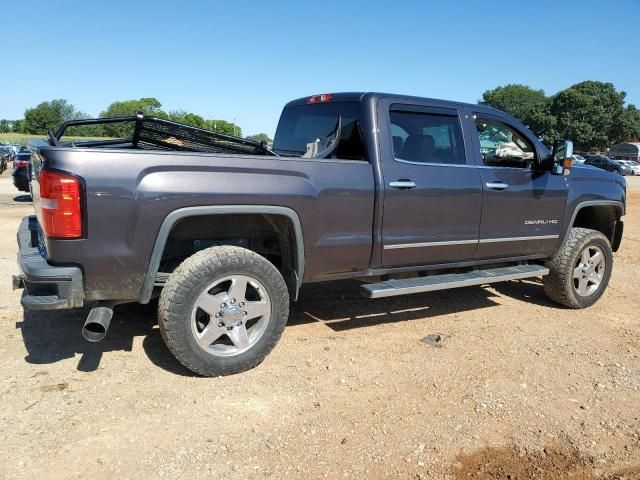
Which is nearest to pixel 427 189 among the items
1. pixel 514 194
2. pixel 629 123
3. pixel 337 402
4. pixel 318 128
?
pixel 514 194

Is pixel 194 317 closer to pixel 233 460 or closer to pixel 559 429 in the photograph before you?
pixel 233 460

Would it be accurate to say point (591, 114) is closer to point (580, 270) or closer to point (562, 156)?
point (580, 270)

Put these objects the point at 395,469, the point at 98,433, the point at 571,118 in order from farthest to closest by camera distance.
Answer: the point at 571,118, the point at 98,433, the point at 395,469

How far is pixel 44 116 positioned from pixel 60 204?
121290 mm

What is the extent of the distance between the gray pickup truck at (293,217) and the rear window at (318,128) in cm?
2

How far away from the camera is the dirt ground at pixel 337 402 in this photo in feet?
8.99

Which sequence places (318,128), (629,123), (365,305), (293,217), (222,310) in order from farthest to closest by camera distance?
(629,123), (365,305), (318,128), (293,217), (222,310)

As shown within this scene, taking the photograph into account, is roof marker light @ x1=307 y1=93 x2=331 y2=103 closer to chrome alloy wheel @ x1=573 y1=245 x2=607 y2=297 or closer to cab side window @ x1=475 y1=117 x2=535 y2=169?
cab side window @ x1=475 y1=117 x2=535 y2=169

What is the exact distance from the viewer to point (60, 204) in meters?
3.02

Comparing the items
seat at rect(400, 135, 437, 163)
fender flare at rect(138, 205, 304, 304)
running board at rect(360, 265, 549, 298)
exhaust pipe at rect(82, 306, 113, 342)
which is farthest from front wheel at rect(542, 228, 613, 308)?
exhaust pipe at rect(82, 306, 113, 342)

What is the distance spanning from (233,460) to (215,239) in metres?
1.70

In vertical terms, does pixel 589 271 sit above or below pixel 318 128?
below

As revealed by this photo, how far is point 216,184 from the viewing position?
3387 mm

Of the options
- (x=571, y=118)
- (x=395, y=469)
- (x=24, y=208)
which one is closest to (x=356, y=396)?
(x=395, y=469)
